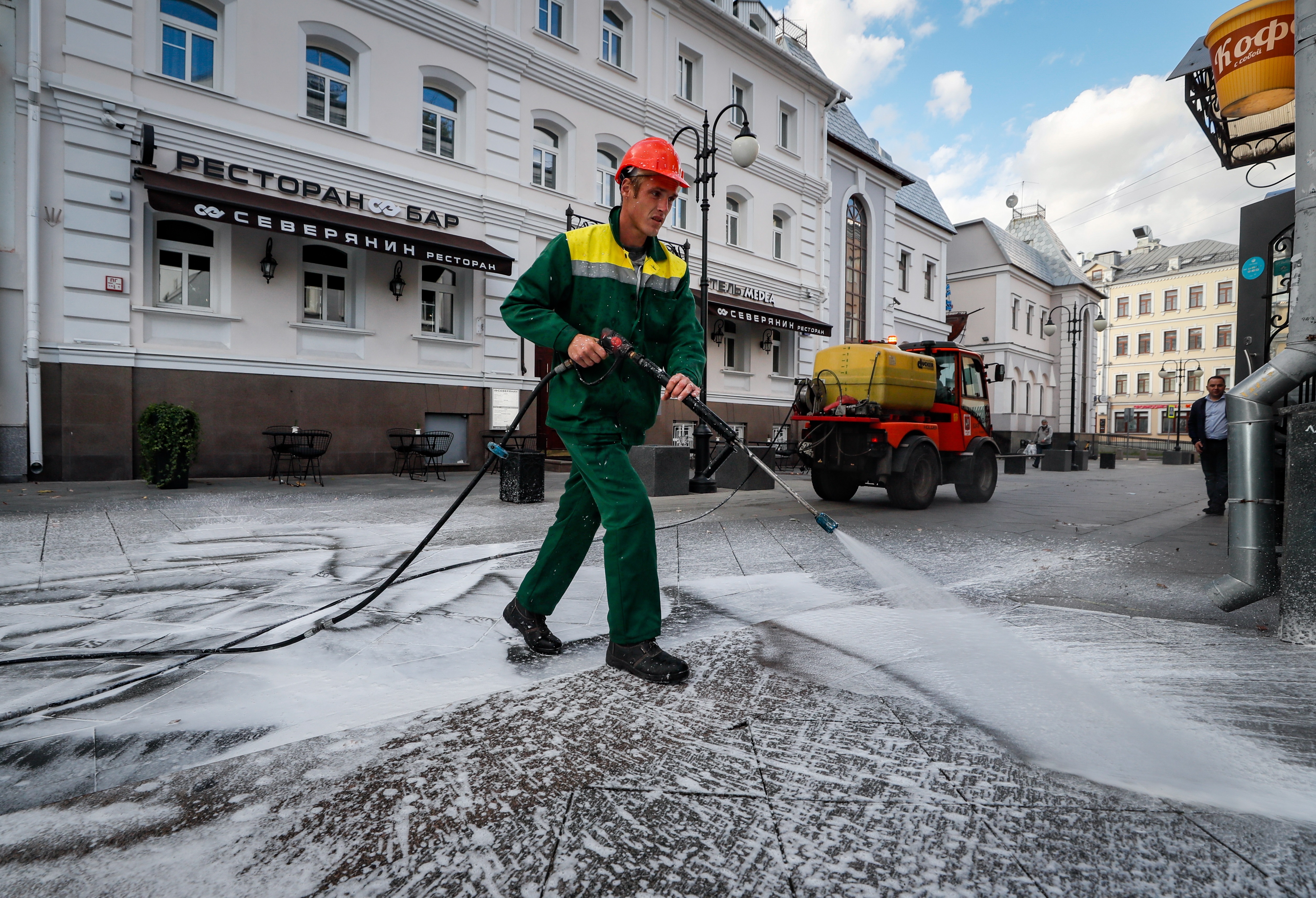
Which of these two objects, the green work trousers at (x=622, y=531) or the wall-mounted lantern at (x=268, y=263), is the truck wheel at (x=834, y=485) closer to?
the green work trousers at (x=622, y=531)

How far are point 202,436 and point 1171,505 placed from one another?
1470 cm

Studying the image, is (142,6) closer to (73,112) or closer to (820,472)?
(73,112)

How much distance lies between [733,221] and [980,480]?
12.4m

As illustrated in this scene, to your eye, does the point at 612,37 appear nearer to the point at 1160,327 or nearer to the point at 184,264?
the point at 184,264

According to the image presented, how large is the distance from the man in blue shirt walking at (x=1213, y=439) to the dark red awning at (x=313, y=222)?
1111cm

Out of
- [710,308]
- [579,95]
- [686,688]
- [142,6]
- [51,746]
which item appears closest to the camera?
[51,746]

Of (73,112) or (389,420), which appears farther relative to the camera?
(389,420)

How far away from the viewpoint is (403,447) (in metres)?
12.1

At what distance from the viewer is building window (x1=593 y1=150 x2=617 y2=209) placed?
1666cm

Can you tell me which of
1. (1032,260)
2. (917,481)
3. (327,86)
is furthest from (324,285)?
(1032,260)

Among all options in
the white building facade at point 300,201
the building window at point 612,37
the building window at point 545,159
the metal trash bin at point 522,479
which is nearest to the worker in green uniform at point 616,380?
the metal trash bin at point 522,479

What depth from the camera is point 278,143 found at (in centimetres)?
1169

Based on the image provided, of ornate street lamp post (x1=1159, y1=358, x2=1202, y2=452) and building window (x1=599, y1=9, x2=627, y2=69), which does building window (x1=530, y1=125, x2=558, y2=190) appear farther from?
ornate street lamp post (x1=1159, y1=358, x2=1202, y2=452)

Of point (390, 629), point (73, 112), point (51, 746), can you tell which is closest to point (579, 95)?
point (73, 112)
